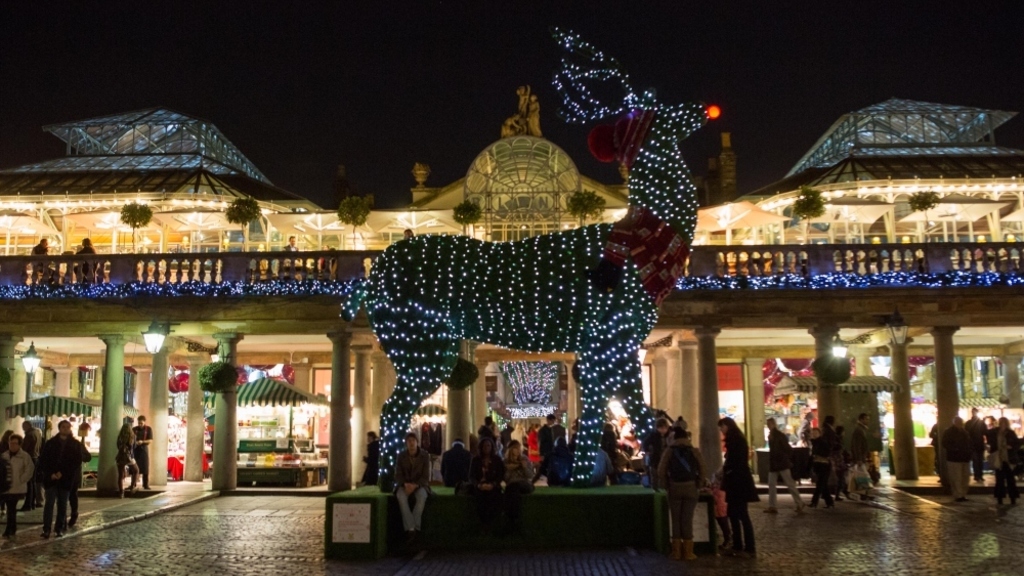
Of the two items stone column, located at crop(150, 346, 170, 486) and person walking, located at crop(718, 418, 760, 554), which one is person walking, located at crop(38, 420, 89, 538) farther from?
person walking, located at crop(718, 418, 760, 554)

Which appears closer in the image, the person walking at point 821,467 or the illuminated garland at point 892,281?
the person walking at point 821,467

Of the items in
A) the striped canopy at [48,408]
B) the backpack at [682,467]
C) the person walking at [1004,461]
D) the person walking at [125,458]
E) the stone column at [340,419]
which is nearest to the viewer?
the backpack at [682,467]

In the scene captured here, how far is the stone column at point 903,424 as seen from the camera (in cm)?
2297

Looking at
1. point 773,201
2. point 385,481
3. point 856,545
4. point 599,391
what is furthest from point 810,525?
point 773,201

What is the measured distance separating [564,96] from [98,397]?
28.4 metres

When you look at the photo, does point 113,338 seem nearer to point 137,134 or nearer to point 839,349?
point 839,349

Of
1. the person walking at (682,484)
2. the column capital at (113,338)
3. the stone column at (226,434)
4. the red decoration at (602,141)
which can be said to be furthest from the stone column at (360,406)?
the person walking at (682,484)

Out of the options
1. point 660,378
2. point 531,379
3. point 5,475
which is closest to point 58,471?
point 5,475

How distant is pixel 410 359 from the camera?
13961 millimetres

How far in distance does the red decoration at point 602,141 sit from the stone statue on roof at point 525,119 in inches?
678

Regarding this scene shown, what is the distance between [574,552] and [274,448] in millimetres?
14768

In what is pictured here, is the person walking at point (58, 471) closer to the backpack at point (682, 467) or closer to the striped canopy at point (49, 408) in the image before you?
the striped canopy at point (49, 408)

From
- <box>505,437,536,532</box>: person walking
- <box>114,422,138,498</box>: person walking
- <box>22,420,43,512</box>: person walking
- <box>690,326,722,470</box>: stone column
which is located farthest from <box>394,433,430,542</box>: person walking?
<box>114,422,138,498</box>: person walking

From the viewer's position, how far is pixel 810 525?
51.6 feet
